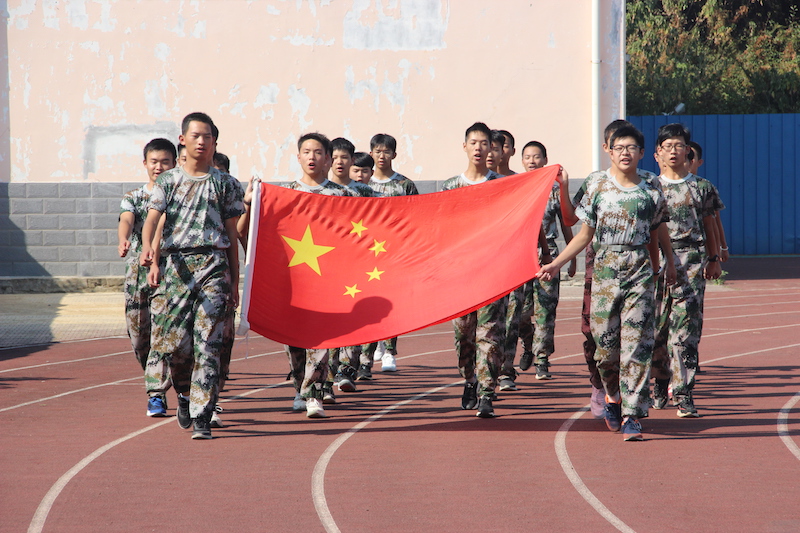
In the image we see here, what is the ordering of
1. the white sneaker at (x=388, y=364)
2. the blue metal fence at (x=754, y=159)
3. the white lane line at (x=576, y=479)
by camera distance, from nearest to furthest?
1. the white lane line at (x=576, y=479)
2. the white sneaker at (x=388, y=364)
3. the blue metal fence at (x=754, y=159)

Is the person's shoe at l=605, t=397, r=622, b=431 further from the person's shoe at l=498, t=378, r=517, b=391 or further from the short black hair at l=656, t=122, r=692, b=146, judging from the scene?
the short black hair at l=656, t=122, r=692, b=146

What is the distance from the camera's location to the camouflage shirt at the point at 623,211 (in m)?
6.23

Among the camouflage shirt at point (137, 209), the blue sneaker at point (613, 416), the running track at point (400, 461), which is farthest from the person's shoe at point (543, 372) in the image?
the camouflage shirt at point (137, 209)

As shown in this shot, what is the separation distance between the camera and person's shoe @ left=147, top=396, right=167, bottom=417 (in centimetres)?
711

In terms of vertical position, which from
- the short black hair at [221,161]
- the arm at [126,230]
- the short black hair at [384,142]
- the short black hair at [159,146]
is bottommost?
the arm at [126,230]

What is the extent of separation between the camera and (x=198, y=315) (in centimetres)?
638

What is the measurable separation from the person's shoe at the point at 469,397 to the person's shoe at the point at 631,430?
1.31 m

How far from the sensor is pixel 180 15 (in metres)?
15.5

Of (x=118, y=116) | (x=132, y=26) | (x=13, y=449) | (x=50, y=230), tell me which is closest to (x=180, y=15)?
(x=132, y=26)

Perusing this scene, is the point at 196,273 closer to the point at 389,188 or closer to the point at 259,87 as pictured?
the point at 389,188

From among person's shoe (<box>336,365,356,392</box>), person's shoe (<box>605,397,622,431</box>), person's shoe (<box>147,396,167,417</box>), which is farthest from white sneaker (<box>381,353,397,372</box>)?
person's shoe (<box>605,397,622,431</box>)

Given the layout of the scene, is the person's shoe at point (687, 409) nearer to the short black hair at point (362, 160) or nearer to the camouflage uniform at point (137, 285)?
the short black hair at point (362, 160)

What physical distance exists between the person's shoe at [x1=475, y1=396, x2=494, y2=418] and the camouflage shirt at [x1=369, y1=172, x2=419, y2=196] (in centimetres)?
251

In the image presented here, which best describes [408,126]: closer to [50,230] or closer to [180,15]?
[180,15]
